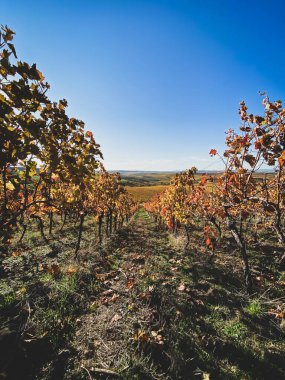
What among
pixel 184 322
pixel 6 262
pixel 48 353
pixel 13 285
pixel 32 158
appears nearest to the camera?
pixel 32 158

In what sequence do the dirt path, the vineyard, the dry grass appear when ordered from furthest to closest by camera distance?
1. the dry grass
2. the dirt path
3. the vineyard

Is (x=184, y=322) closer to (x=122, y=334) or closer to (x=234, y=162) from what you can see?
(x=122, y=334)

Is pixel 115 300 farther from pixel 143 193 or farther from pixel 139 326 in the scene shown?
pixel 143 193

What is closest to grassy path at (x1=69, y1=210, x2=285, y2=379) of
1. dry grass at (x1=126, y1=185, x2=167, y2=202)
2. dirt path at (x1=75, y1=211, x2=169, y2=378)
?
dirt path at (x1=75, y1=211, x2=169, y2=378)

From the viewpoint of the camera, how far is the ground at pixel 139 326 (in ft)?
10.8

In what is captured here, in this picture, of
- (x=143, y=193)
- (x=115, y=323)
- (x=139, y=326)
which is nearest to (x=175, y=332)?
(x=139, y=326)

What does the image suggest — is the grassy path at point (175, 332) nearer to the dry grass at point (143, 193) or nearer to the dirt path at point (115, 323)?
the dirt path at point (115, 323)

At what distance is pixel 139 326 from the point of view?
4160 millimetres

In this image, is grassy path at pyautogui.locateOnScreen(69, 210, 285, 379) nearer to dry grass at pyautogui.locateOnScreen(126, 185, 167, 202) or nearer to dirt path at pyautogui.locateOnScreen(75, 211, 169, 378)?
dirt path at pyautogui.locateOnScreen(75, 211, 169, 378)

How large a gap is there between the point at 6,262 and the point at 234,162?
914cm

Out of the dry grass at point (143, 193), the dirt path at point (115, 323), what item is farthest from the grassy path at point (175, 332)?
the dry grass at point (143, 193)

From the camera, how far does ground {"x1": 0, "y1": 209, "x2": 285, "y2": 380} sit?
10.8 feet

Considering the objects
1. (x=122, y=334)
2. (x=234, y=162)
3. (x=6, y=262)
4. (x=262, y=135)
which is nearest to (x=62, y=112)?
(x=262, y=135)

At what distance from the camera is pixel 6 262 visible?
26.6 feet
